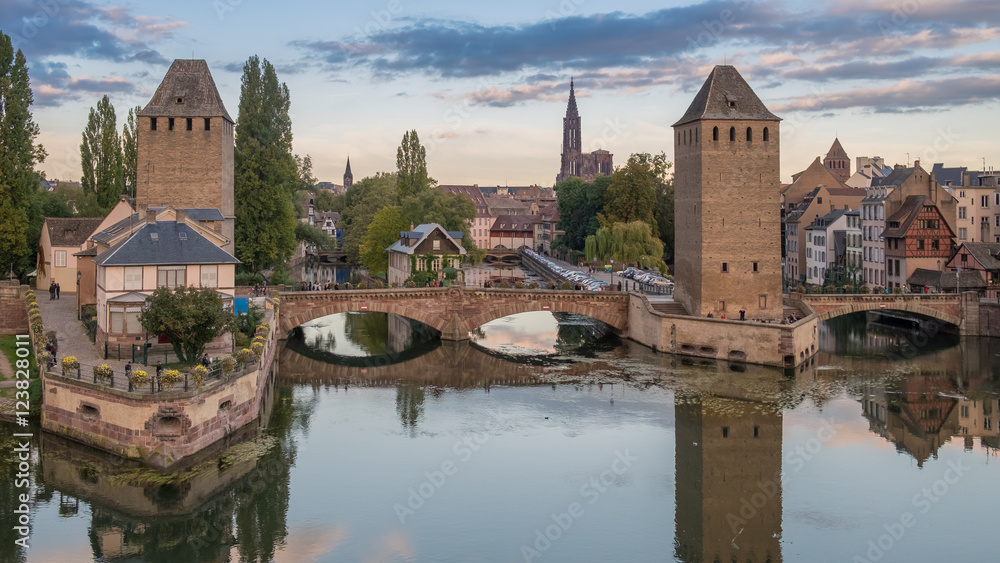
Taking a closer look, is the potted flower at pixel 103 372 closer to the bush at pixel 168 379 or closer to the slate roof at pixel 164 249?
the bush at pixel 168 379

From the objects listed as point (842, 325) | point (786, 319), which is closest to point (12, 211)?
point (786, 319)

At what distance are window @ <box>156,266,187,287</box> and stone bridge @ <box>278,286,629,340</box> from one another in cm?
1386

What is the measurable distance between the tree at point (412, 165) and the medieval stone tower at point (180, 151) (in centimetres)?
3997

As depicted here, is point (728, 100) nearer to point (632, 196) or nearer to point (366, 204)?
point (632, 196)

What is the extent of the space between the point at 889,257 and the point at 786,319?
1923 cm

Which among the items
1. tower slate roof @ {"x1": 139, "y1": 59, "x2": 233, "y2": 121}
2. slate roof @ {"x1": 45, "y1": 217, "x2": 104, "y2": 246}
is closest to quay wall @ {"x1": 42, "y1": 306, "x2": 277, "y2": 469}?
slate roof @ {"x1": 45, "y1": 217, "x2": 104, "y2": 246}

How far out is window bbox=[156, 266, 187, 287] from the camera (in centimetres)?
3812

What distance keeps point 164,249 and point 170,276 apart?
1.10m

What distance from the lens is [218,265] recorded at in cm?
3925

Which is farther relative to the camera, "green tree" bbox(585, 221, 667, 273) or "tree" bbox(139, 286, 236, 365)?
"green tree" bbox(585, 221, 667, 273)

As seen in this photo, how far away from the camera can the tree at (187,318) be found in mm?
32688

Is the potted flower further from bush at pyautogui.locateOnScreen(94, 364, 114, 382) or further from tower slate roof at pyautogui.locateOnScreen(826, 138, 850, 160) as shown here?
tower slate roof at pyautogui.locateOnScreen(826, 138, 850, 160)

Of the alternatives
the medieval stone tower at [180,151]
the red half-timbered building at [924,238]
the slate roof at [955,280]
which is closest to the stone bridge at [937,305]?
the slate roof at [955,280]

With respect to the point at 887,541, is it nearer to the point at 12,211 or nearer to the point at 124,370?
the point at 124,370
